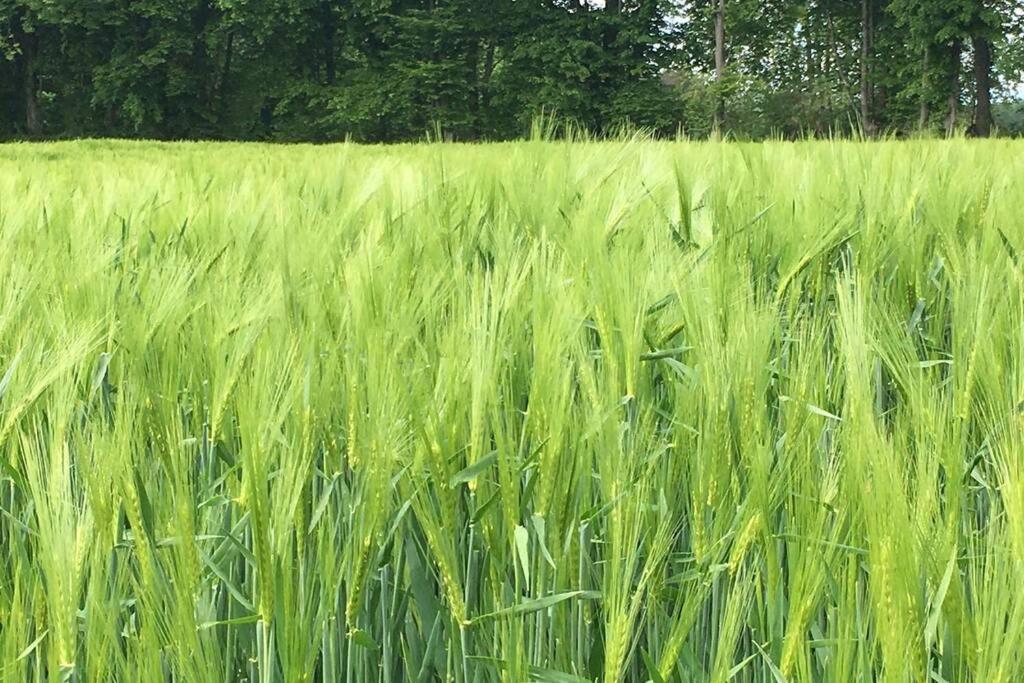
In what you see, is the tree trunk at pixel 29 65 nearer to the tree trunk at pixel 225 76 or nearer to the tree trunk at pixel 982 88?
the tree trunk at pixel 225 76

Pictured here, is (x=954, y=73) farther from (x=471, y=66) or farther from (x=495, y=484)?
(x=495, y=484)

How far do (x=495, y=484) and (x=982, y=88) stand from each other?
18971mm

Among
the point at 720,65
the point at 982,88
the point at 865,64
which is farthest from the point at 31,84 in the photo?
the point at 982,88

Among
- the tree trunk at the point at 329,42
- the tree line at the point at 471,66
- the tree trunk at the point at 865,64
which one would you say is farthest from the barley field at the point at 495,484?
the tree trunk at the point at 329,42

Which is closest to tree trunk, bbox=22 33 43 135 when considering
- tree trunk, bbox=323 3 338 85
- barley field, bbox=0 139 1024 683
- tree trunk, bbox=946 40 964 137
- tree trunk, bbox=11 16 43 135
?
tree trunk, bbox=11 16 43 135

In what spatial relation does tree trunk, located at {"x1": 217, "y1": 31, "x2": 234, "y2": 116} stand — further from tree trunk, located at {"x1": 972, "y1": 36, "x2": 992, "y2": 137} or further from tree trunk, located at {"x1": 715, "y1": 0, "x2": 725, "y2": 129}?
tree trunk, located at {"x1": 972, "y1": 36, "x2": 992, "y2": 137}

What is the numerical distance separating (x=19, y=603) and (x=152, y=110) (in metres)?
23.7

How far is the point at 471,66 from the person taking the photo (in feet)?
71.7

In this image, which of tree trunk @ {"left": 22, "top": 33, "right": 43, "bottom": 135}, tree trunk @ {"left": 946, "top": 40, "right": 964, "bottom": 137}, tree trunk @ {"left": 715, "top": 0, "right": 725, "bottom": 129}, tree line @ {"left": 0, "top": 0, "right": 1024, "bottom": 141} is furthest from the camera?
tree trunk @ {"left": 22, "top": 33, "right": 43, "bottom": 135}

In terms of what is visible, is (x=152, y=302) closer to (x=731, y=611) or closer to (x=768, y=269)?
(x=731, y=611)

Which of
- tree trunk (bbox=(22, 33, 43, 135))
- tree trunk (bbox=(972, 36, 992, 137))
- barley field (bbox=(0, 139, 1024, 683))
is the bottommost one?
barley field (bbox=(0, 139, 1024, 683))

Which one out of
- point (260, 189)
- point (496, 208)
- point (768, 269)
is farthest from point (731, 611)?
point (260, 189)

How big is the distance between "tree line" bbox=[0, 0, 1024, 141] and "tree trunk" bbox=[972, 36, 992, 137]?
2.3 inches

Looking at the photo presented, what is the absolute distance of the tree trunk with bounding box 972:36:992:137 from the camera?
54.4 ft
